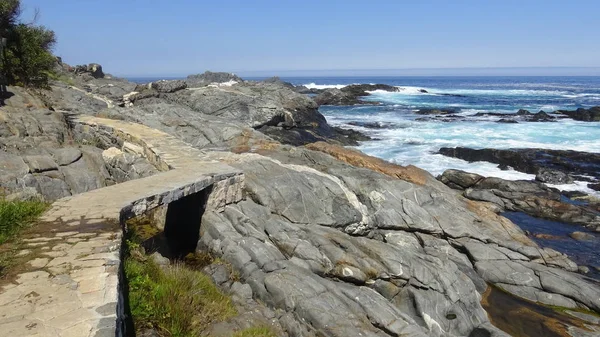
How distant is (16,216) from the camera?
262 inches

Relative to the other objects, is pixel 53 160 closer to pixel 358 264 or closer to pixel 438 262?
pixel 358 264

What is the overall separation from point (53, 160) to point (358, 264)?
962cm

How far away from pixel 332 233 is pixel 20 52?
1812cm

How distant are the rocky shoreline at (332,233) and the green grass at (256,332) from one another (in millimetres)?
578

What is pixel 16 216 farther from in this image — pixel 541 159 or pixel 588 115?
pixel 588 115

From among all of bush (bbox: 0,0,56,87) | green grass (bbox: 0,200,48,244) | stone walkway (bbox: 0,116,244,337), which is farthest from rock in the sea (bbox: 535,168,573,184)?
bush (bbox: 0,0,56,87)

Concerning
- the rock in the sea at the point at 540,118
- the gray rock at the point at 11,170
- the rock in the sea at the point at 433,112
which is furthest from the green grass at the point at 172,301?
the rock in the sea at the point at 433,112

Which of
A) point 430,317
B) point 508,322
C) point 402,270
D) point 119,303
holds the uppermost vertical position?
point 119,303

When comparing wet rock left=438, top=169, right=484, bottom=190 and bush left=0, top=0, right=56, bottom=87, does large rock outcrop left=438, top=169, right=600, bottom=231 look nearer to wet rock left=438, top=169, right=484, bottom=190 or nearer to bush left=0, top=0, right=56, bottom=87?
wet rock left=438, top=169, right=484, bottom=190

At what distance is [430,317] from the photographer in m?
10.1

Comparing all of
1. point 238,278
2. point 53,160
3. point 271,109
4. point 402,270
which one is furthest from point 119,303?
point 271,109

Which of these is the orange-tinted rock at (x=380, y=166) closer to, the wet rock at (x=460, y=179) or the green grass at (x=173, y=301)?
the wet rock at (x=460, y=179)

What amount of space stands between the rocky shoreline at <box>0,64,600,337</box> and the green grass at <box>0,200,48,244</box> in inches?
96.8

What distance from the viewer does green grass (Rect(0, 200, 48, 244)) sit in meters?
6.16
